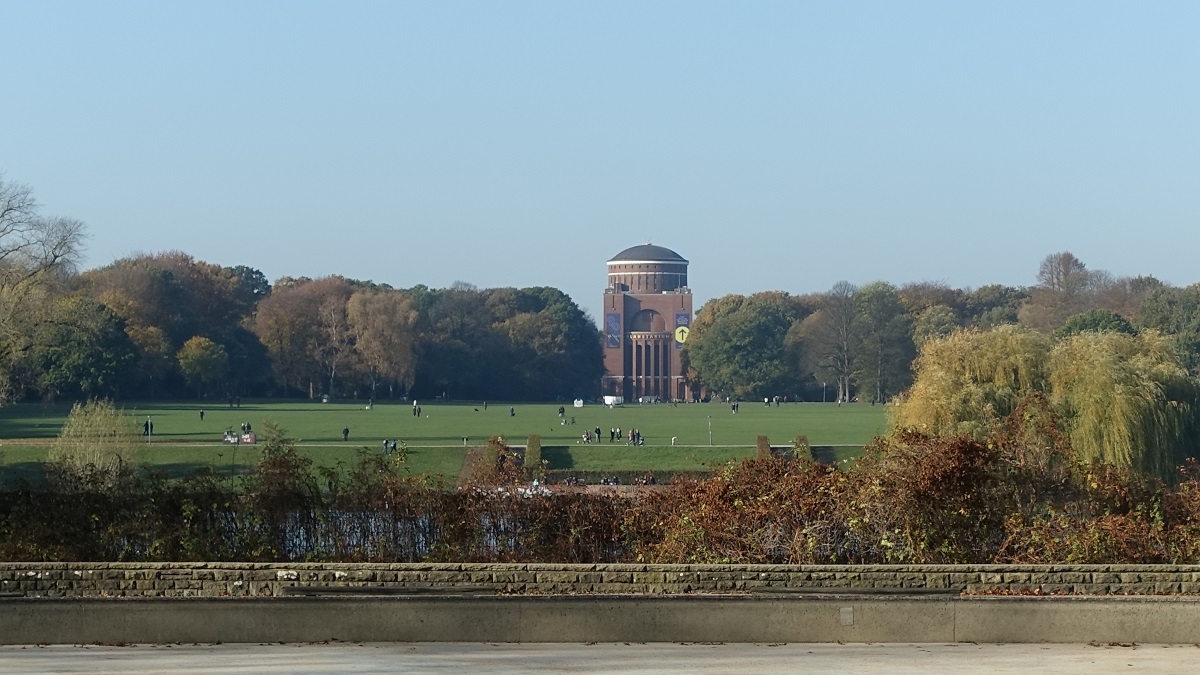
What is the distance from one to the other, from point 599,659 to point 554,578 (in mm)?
2769

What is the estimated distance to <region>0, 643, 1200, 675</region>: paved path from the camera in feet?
40.0

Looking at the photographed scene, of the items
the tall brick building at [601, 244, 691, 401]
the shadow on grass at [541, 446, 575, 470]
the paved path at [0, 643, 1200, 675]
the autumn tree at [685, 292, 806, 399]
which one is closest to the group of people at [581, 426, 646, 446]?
the shadow on grass at [541, 446, 575, 470]

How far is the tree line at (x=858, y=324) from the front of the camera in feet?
417

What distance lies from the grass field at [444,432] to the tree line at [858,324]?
17223 millimetres

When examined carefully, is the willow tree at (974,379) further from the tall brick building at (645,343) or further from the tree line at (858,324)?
the tall brick building at (645,343)

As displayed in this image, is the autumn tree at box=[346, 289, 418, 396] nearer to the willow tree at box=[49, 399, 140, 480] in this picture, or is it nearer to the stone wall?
Result: the willow tree at box=[49, 399, 140, 480]

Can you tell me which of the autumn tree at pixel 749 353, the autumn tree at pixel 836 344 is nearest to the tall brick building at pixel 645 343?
the autumn tree at pixel 749 353

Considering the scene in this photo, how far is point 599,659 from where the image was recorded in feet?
42.1

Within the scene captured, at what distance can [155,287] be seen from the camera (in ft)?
390

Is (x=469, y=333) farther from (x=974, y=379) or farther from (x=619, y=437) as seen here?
(x=974, y=379)

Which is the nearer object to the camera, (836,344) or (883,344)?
(883,344)

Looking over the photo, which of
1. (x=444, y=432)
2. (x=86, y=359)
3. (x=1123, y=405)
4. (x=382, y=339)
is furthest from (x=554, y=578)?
(x=382, y=339)

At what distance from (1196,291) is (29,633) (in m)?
106

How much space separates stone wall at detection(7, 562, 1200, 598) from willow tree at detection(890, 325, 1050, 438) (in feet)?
87.5
